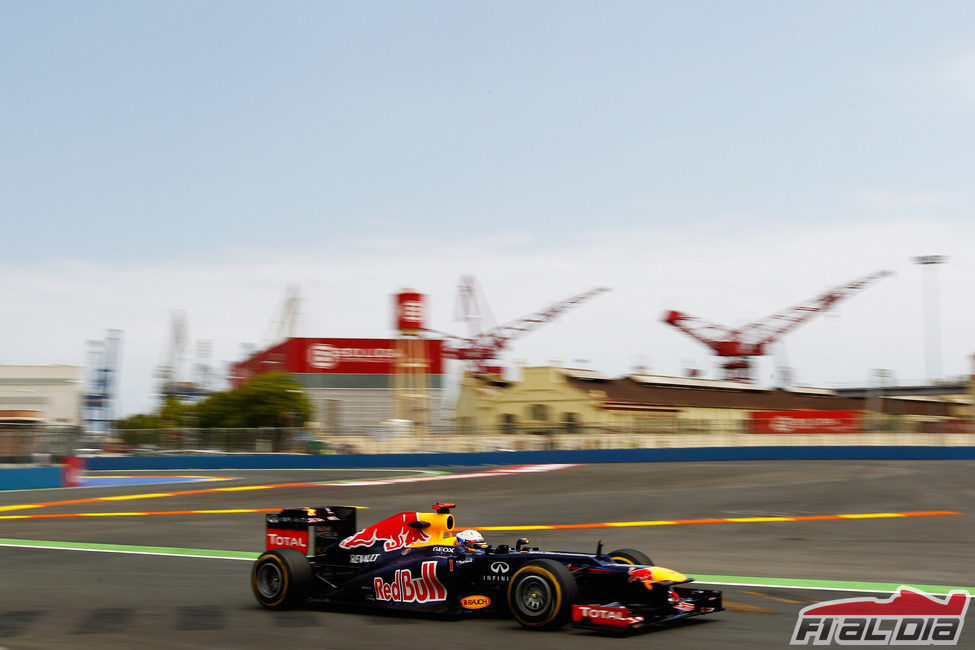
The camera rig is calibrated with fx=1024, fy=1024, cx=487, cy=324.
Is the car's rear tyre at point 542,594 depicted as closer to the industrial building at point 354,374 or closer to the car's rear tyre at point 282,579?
the car's rear tyre at point 282,579

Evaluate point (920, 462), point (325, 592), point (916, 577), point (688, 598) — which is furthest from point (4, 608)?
point (920, 462)

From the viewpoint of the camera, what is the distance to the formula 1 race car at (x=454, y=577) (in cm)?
809

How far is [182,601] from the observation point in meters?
10.6

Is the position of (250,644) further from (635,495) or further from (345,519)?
(635,495)

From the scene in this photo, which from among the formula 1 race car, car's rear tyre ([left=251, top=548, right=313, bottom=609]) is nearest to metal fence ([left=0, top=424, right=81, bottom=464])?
the formula 1 race car

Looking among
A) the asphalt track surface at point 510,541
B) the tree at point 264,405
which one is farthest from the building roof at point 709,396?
the asphalt track surface at point 510,541

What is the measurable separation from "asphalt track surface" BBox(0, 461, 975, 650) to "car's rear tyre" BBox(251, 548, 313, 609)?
188 millimetres

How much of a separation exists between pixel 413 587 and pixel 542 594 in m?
1.48

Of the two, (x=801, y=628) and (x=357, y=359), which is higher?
(x=357, y=359)

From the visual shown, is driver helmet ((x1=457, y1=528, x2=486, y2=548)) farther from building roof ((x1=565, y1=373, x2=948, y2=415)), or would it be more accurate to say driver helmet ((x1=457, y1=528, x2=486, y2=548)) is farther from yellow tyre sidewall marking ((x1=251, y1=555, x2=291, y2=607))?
building roof ((x1=565, y1=373, x2=948, y2=415))

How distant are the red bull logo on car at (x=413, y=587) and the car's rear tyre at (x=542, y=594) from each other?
35.7 inches

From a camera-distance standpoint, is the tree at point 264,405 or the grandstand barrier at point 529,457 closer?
the grandstand barrier at point 529,457

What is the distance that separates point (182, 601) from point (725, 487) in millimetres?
18992

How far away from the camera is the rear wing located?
1013 cm
